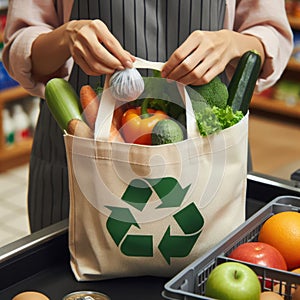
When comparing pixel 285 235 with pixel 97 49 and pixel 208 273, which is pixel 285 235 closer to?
pixel 208 273

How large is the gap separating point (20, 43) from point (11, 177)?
2691 millimetres

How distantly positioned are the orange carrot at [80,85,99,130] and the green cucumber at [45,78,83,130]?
2cm

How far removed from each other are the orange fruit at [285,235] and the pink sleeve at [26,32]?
0.62m

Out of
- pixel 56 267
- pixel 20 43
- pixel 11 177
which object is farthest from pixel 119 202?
pixel 11 177

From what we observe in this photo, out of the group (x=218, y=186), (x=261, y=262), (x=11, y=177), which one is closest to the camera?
(x=261, y=262)

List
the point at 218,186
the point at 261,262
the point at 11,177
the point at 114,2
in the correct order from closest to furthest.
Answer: the point at 261,262 < the point at 218,186 < the point at 114,2 < the point at 11,177

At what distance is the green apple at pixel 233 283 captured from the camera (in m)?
1.02

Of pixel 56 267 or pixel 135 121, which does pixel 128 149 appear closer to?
pixel 135 121

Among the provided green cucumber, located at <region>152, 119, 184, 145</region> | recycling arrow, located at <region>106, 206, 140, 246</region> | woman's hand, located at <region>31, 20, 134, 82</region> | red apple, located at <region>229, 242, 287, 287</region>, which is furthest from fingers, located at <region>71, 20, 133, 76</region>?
red apple, located at <region>229, 242, 287, 287</region>

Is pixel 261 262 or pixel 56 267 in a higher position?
pixel 261 262

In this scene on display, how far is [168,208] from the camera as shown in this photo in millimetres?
1202

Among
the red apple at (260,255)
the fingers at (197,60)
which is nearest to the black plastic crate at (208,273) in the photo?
the red apple at (260,255)

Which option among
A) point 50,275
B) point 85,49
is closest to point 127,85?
point 85,49

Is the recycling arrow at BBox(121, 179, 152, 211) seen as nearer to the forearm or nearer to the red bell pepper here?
the red bell pepper
